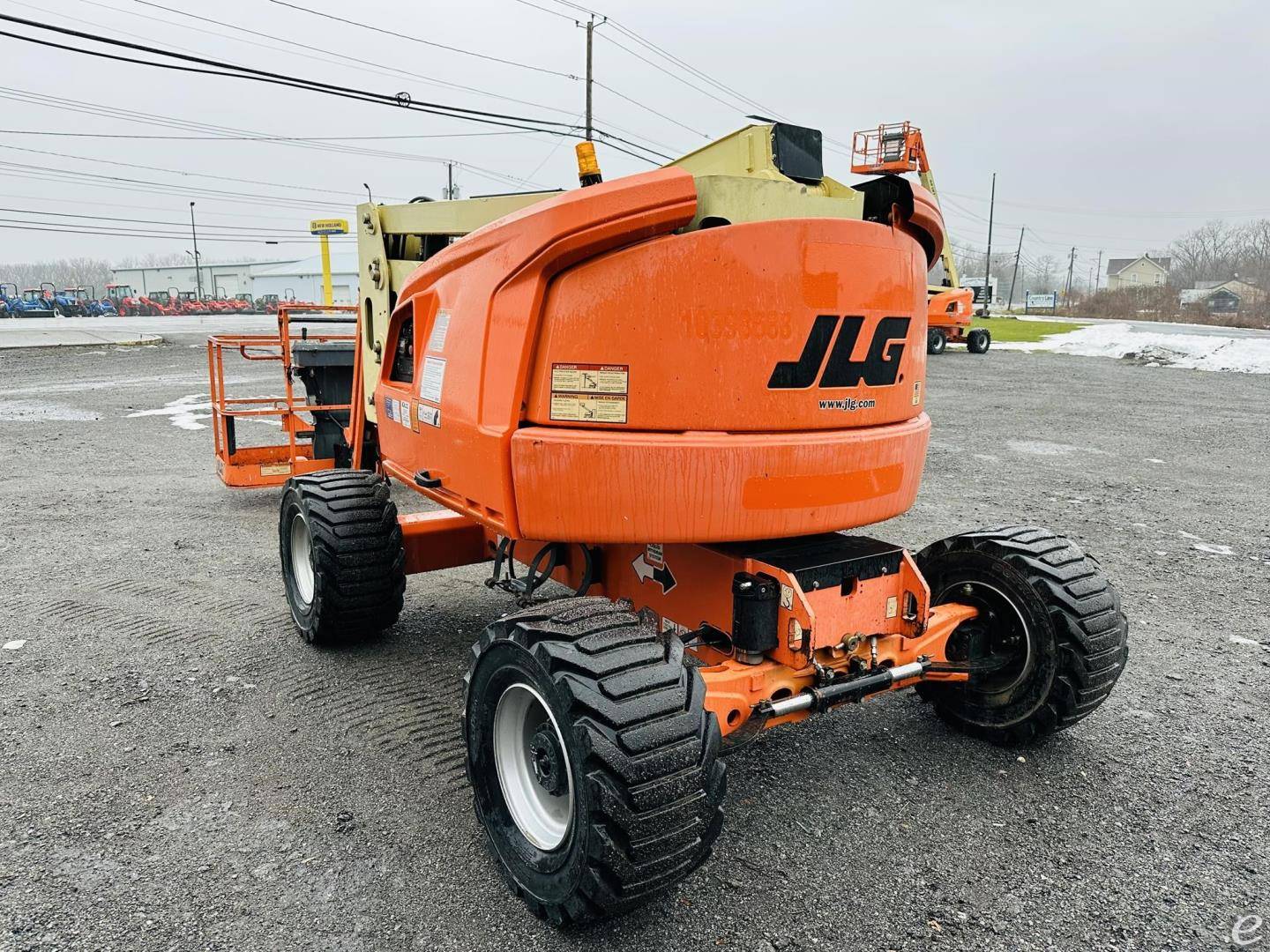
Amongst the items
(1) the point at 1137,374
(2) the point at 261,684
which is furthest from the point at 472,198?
(1) the point at 1137,374

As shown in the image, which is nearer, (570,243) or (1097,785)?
(570,243)

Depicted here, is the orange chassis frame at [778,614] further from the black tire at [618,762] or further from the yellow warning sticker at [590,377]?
the yellow warning sticker at [590,377]

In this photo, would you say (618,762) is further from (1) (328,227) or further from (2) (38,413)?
(2) (38,413)

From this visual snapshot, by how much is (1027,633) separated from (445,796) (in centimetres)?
245

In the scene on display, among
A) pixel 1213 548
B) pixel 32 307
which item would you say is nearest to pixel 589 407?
pixel 1213 548

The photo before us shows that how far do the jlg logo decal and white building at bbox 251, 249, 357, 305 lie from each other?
87642 millimetres

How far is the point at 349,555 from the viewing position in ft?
15.3

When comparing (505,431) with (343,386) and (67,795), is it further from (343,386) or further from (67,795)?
(343,386)

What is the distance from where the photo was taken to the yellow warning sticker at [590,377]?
2.99 meters

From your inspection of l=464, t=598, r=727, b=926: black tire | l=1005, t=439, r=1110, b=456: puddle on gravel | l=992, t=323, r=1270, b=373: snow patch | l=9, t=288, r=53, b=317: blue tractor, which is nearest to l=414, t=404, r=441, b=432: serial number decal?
l=464, t=598, r=727, b=926: black tire

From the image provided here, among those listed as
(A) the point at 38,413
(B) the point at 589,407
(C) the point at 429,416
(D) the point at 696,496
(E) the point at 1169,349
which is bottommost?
(A) the point at 38,413

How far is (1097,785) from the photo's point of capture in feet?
12.0

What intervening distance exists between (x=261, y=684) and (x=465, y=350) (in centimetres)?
217

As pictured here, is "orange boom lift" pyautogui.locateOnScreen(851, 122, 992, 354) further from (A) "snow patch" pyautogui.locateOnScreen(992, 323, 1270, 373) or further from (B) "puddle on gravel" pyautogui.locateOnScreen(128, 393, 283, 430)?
(B) "puddle on gravel" pyautogui.locateOnScreen(128, 393, 283, 430)
